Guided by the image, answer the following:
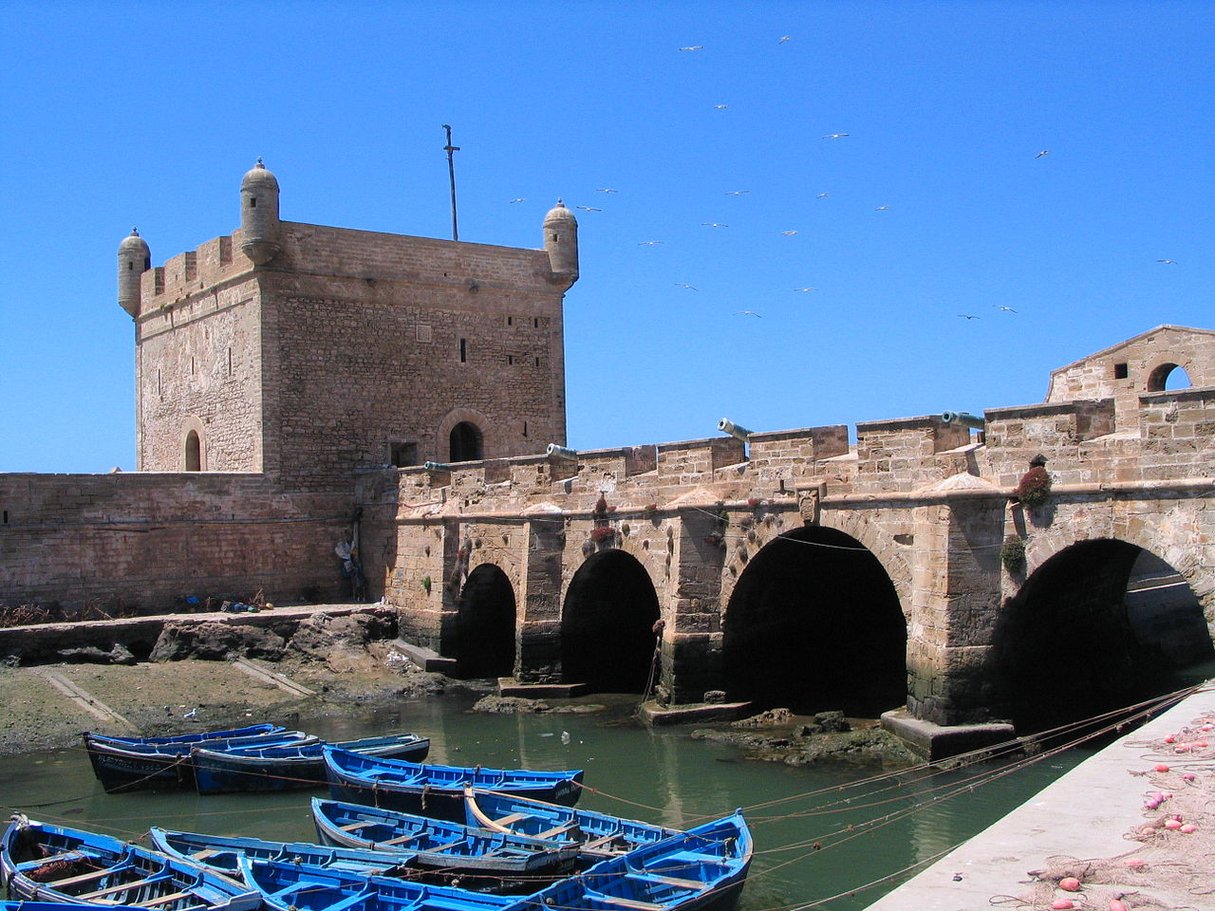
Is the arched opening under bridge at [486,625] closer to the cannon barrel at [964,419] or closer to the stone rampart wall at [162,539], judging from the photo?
the stone rampart wall at [162,539]

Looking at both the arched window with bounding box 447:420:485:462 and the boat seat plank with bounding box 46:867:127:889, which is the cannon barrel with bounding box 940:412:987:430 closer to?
the boat seat plank with bounding box 46:867:127:889

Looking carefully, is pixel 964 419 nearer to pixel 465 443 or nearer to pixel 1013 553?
pixel 1013 553

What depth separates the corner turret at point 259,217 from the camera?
25.6 meters

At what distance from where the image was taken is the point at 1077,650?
53.0ft

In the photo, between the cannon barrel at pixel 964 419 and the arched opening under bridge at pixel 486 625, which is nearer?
the cannon barrel at pixel 964 419

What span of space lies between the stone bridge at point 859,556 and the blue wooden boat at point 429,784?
4.56 meters

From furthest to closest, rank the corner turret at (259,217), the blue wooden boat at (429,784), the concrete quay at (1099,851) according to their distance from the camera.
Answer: the corner turret at (259,217) → the blue wooden boat at (429,784) → the concrete quay at (1099,851)

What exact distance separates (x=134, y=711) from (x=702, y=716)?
29.4 feet

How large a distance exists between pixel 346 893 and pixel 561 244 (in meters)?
22.5

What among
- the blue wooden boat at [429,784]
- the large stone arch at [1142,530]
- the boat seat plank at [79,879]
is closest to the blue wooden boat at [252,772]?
the blue wooden boat at [429,784]

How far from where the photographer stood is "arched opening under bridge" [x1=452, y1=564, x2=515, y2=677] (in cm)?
2309

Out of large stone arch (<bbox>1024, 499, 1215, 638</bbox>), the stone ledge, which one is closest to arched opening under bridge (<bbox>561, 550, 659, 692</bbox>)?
the stone ledge

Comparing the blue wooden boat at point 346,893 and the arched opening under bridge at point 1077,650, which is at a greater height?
the arched opening under bridge at point 1077,650

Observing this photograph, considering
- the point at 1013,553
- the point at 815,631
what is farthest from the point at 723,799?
the point at 815,631
